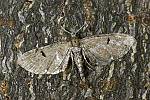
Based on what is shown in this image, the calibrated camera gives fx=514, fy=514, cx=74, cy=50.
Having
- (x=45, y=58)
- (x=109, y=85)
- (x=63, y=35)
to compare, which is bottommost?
(x=109, y=85)

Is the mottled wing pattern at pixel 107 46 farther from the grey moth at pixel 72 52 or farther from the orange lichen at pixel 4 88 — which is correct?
the orange lichen at pixel 4 88

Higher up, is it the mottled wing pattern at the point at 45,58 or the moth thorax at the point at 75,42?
the moth thorax at the point at 75,42

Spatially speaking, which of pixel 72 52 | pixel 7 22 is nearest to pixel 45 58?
pixel 72 52

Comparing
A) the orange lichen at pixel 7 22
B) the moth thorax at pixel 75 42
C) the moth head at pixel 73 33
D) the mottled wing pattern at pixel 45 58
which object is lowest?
the mottled wing pattern at pixel 45 58

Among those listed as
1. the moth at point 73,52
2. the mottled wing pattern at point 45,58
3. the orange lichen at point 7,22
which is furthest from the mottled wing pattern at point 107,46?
the orange lichen at point 7,22

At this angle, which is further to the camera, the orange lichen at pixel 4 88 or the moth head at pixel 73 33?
the orange lichen at pixel 4 88

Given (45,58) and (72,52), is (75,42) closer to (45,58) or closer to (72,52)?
(72,52)

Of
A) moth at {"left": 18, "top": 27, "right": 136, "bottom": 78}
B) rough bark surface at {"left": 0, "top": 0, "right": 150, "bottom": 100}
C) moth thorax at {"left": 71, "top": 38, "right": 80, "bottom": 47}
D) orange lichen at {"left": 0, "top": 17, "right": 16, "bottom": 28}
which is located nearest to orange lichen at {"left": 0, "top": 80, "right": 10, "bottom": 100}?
rough bark surface at {"left": 0, "top": 0, "right": 150, "bottom": 100}
